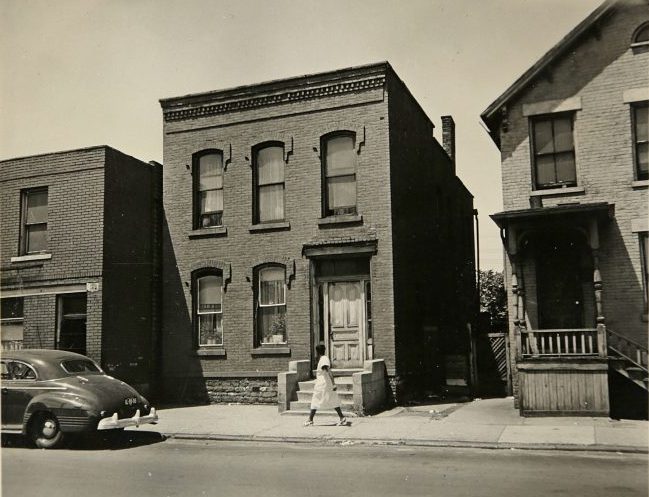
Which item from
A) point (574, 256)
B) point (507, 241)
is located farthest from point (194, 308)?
point (574, 256)

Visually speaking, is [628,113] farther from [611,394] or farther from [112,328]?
[112,328]

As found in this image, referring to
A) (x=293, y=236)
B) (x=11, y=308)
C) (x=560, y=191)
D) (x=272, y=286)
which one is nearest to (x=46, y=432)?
(x=272, y=286)

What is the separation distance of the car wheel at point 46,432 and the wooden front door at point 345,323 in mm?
7058

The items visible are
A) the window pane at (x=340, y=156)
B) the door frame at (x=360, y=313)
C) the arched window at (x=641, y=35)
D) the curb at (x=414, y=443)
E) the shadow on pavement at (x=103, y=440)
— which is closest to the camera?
the curb at (x=414, y=443)

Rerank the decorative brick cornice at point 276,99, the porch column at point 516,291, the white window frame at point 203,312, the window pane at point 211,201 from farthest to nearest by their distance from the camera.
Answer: the window pane at point 211,201 < the white window frame at point 203,312 < the decorative brick cornice at point 276,99 < the porch column at point 516,291

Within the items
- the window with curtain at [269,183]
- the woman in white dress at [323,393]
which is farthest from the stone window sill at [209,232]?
the woman in white dress at [323,393]

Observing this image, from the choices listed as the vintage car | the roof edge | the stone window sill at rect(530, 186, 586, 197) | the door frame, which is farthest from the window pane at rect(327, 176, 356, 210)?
the vintage car

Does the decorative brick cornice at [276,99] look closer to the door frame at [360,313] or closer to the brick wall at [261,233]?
the brick wall at [261,233]

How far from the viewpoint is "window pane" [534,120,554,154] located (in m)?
14.9

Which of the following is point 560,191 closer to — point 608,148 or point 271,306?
point 608,148

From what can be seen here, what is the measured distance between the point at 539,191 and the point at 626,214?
1911 mm

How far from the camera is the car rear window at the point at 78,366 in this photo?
39.3ft

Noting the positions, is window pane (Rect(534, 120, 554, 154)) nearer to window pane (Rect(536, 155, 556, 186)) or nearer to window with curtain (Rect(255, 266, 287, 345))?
window pane (Rect(536, 155, 556, 186))

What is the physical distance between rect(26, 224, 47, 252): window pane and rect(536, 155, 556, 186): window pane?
1287cm
